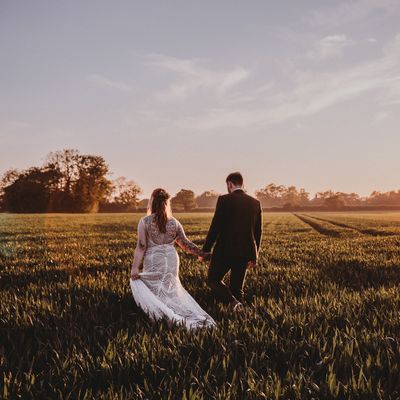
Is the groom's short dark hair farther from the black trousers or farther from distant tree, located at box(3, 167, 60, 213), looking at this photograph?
distant tree, located at box(3, 167, 60, 213)

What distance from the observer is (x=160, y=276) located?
598 cm

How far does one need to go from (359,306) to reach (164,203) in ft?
10.8

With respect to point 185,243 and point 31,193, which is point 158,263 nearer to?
point 185,243

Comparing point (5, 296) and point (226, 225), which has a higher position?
point (226, 225)

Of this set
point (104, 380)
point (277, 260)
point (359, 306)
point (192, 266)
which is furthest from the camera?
point (277, 260)

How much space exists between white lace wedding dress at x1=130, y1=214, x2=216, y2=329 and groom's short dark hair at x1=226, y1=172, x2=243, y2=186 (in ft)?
3.49

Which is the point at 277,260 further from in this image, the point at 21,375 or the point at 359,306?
the point at 21,375

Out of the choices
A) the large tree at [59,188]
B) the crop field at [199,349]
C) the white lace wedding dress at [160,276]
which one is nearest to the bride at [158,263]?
the white lace wedding dress at [160,276]

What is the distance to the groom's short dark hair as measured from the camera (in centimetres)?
611

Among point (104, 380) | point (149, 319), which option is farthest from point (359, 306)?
point (104, 380)

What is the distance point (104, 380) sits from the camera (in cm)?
352

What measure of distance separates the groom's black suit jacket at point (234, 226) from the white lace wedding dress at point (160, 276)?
16.7 inches

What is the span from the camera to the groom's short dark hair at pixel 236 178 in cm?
611

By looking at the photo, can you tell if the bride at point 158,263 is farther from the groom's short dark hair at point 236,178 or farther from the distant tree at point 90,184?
the distant tree at point 90,184
